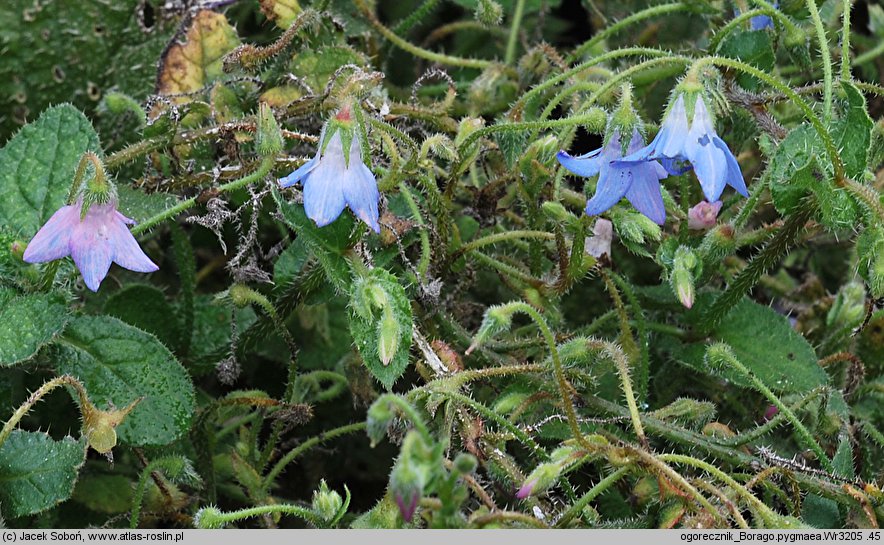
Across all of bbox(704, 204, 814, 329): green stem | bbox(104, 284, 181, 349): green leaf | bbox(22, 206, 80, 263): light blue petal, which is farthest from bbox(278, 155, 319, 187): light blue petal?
bbox(704, 204, 814, 329): green stem

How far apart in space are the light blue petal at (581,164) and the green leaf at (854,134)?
343 mm

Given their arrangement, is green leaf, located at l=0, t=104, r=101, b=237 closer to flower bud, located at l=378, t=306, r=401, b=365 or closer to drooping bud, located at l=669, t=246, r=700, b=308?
flower bud, located at l=378, t=306, r=401, b=365

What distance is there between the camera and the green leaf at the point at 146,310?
1791 millimetres

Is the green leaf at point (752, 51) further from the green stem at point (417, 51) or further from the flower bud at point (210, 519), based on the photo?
the flower bud at point (210, 519)

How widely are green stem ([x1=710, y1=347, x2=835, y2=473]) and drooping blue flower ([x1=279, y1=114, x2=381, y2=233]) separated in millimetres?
595

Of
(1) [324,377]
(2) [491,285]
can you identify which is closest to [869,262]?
(2) [491,285]

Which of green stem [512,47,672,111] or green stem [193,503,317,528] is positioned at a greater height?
green stem [512,47,672,111]

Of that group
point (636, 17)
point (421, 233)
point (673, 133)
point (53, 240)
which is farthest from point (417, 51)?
point (53, 240)

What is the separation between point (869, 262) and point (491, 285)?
743mm

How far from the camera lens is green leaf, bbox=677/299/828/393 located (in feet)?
5.43

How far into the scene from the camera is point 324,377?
1.76 meters

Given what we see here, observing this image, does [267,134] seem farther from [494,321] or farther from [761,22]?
[761,22]

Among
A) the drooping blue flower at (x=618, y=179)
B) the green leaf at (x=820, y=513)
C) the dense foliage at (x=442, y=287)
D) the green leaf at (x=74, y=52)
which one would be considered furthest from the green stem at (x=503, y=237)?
the green leaf at (x=74, y=52)

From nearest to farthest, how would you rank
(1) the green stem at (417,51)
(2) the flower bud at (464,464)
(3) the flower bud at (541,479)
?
(2) the flower bud at (464,464) < (3) the flower bud at (541,479) < (1) the green stem at (417,51)
